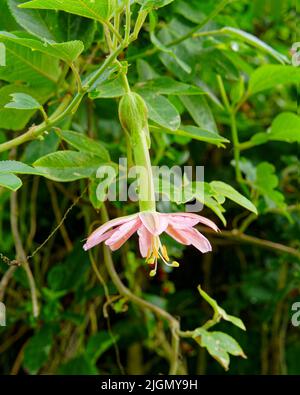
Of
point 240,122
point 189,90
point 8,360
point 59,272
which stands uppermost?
point 240,122

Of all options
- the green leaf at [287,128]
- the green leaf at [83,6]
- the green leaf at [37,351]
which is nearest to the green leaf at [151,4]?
the green leaf at [83,6]

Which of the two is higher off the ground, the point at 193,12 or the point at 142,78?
the point at 193,12

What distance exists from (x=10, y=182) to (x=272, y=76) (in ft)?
1.23

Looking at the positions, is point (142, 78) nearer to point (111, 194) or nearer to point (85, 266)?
point (111, 194)

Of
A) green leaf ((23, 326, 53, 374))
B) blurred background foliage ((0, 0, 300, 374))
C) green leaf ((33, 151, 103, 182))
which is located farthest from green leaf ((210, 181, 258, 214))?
green leaf ((23, 326, 53, 374))

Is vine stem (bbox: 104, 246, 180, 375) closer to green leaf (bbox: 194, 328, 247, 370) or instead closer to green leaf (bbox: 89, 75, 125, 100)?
green leaf (bbox: 194, 328, 247, 370)

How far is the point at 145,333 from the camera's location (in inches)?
37.3

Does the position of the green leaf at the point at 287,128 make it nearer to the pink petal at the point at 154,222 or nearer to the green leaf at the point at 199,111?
the green leaf at the point at 199,111

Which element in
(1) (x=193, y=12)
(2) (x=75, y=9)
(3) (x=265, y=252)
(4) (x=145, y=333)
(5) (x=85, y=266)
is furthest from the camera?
(3) (x=265, y=252)

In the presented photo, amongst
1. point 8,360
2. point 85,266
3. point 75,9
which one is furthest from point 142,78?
point 8,360

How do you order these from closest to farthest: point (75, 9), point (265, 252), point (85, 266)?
point (75, 9) < point (85, 266) < point (265, 252)

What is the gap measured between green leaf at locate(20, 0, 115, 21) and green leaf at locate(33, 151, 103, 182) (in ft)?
0.45

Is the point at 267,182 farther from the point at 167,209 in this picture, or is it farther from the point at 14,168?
the point at 14,168

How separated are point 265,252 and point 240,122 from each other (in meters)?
0.28
